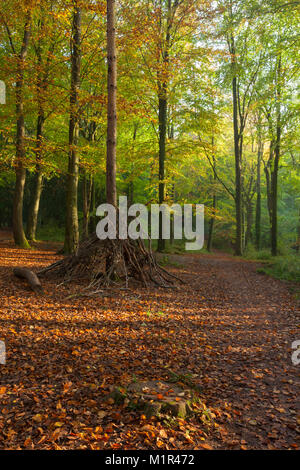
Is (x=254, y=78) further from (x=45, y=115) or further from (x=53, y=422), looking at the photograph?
(x=53, y=422)

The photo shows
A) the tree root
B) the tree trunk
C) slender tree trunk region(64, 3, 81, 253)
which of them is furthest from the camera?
the tree trunk

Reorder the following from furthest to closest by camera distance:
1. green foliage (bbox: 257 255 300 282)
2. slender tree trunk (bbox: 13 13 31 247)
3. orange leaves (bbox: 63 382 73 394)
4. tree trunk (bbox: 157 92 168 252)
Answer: tree trunk (bbox: 157 92 168 252) → green foliage (bbox: 257 255 300 282) → slender tree trunk (bbox: 13 13 31 247) → orange leaves (bbox: 63 382 73 394)

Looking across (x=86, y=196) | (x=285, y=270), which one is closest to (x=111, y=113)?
(x=285, y=270)

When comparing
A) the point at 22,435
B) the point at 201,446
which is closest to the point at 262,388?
the point at 201,446

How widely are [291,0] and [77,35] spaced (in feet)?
24.7

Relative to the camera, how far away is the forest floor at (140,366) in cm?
292

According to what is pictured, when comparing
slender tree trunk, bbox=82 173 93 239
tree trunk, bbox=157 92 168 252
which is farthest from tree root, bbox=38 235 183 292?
slender tree trunk, bbox=82 173 93 239

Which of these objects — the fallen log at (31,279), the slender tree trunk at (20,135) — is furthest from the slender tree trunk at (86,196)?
the fallen log at (31,279)

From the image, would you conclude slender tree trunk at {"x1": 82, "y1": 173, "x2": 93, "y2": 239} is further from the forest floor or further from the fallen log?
the forest floor

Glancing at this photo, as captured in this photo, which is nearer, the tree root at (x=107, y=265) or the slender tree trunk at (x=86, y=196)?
the tree root at (x=107, y=265)

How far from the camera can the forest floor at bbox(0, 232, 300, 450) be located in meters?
2.92

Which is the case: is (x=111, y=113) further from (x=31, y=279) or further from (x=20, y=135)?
(x=20, y=135)

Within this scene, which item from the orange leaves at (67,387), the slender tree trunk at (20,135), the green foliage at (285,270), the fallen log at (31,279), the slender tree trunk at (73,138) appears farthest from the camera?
the green foliage at (285,270)

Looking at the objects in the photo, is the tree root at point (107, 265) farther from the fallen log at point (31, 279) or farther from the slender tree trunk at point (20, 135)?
the slender tree trunk at point (20, 135)
